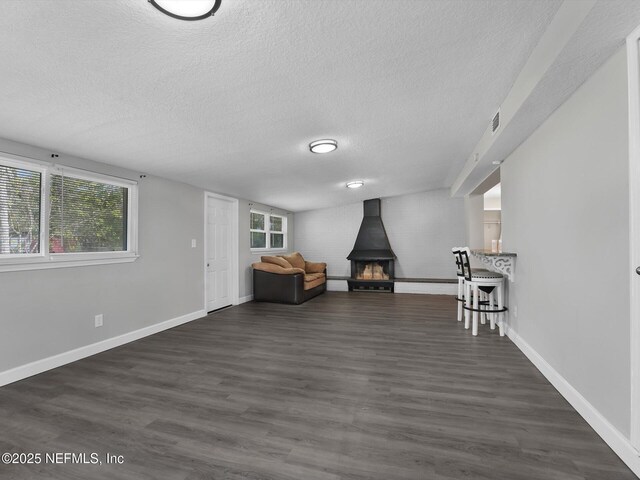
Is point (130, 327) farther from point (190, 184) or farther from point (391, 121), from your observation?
point (391, 121)

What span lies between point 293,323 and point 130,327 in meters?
2.11

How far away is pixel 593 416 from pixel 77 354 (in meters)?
4.37

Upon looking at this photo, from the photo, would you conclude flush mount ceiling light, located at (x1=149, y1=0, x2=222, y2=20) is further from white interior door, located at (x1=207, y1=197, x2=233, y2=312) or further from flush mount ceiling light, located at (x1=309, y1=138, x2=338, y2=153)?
white interior door, located at (x1=207, y1=197, x2=233, y2=312)

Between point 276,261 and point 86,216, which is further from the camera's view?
point 276,261

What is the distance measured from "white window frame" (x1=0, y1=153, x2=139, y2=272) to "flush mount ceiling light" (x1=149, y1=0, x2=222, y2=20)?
2357 millimetres

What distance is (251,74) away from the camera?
2.05 m

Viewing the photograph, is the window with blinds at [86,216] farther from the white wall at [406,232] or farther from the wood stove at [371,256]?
the white wall at [406,232]

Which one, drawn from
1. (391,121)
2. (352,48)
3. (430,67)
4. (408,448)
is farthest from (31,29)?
(408,448)

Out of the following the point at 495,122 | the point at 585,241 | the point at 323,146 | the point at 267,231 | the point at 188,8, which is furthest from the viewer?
the point at 267,231

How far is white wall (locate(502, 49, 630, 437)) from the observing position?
1699mm

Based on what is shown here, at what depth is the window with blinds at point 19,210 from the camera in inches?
105

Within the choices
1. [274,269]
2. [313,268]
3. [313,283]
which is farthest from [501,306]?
[313,268]

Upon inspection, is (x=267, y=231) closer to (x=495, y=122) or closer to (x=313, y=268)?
(x=313, y=268)

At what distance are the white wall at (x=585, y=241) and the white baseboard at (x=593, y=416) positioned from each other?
0.04m
